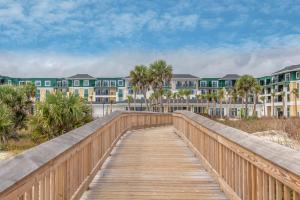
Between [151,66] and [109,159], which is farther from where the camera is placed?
[151,66]

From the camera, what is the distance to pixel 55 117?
886 inches

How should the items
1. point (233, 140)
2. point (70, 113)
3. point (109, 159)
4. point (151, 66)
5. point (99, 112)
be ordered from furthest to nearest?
point (99, 112) → point (151, 66) → point (70, 113) → point (109, 159) → point (233, 140)

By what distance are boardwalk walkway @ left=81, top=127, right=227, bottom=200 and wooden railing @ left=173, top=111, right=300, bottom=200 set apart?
37 centimetres

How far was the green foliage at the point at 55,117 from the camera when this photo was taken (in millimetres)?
22781

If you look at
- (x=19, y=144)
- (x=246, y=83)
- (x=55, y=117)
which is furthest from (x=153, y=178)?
(x=246, y=83)

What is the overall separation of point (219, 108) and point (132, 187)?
89870mm

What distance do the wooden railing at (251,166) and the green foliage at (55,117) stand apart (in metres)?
16.4

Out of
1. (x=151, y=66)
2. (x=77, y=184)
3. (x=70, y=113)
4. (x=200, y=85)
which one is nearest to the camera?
(x=77, y=184)

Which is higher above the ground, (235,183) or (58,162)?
(58,162)

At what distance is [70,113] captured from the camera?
23062mm

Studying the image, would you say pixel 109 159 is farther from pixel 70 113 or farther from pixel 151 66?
pixel 151 66

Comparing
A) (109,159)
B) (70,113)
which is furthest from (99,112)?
(109,159)

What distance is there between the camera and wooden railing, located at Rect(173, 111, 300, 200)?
3.23 metres

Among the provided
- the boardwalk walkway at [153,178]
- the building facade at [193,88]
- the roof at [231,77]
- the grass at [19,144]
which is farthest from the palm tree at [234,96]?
the boardwalk walkway at [153,178]
